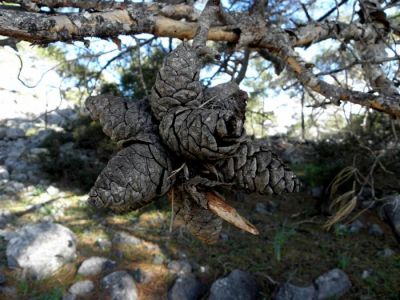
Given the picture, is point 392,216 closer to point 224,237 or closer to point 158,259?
point 224,237

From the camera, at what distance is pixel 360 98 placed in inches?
71.2

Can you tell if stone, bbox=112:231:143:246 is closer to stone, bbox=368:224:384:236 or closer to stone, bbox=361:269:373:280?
stone, bbox=361:269:373:280

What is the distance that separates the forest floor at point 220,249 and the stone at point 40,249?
11cm

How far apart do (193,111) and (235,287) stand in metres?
3.91

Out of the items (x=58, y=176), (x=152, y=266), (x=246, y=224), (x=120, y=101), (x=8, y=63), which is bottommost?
(x=152, y=266)

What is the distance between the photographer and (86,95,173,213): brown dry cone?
96cm

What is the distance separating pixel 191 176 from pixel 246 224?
0.71ft

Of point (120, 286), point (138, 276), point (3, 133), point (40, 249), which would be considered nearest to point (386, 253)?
point (138, 276)

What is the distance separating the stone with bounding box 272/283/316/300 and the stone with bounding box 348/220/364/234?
1393mm

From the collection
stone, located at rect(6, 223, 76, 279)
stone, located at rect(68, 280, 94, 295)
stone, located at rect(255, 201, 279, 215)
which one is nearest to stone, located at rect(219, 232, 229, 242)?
stone, located at rect(255, 201, 279, 215)

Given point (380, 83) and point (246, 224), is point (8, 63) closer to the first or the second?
point (380, 83)

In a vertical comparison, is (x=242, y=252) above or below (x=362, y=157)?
below

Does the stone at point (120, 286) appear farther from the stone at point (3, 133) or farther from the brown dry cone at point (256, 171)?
the stone at point (3, 133)

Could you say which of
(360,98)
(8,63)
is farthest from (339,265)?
(8,63)
